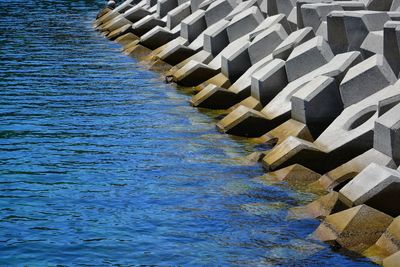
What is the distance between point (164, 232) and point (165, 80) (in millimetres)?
10573

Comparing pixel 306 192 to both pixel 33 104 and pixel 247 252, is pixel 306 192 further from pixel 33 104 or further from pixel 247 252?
pixel 33 104

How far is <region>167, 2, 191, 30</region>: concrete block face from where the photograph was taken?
25506mm

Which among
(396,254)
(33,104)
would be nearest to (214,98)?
(33,104)

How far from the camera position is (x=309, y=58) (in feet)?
49.2

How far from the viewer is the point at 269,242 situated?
9.49 m

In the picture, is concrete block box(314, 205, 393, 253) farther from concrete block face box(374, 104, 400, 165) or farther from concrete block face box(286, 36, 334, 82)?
concrete block face box(286, 36, 334, 82)

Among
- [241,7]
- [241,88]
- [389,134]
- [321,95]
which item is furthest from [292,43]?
[389,134]

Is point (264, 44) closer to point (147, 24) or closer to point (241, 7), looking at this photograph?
point (241, 7)

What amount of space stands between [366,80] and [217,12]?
10.0 m

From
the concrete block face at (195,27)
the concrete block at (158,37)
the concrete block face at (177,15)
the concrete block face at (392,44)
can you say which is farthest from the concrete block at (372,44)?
the concrete block face at (177,15)

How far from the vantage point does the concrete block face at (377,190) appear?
9336 mm

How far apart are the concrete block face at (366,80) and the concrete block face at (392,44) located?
3.3 inches

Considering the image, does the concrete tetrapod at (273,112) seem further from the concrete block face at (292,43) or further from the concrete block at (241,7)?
the concrete block at (241,7)

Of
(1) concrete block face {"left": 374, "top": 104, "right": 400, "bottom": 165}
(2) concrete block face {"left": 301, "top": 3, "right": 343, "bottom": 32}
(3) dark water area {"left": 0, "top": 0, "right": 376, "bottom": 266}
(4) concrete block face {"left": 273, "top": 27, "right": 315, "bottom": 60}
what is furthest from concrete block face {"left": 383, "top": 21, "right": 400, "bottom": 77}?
(4) concrete block face {"left": 273, "top": 27, "right": 315, "bottom": 60}
